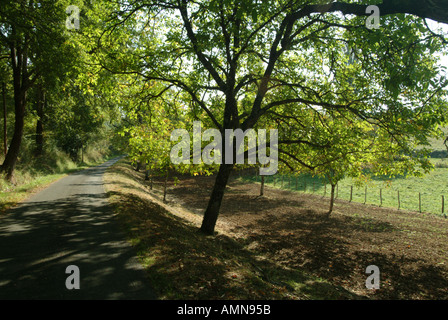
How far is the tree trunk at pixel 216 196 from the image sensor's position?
34.4 ft

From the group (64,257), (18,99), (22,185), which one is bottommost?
(64,257)

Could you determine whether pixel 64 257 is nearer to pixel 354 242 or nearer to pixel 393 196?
pixel 354 242

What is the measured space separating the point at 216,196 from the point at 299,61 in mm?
7440

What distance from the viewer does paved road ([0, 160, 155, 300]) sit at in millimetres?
4348

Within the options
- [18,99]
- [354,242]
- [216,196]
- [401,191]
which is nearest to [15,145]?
[18,99]

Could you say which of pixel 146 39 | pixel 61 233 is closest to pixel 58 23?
pixel 146 39

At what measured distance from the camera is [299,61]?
38.8 feet

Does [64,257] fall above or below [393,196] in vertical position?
above

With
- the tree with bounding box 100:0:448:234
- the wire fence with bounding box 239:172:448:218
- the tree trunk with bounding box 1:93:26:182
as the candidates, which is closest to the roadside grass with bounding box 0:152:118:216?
the tree trunk with bounding box 1:93:26:182


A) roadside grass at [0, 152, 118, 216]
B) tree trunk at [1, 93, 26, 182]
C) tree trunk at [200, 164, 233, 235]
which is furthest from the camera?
tree trunk at [1, 93, 26, 182]

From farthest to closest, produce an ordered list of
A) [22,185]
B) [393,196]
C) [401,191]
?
1. [401,191]
2. [393,196]
3. [22,185]

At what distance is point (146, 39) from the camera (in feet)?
36.3

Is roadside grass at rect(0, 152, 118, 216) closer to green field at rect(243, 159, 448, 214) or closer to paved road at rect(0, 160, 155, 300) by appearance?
paved road at rect(0, 160, 155, 300)

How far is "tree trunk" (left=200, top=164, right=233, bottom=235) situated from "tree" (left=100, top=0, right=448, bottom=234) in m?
0.04
